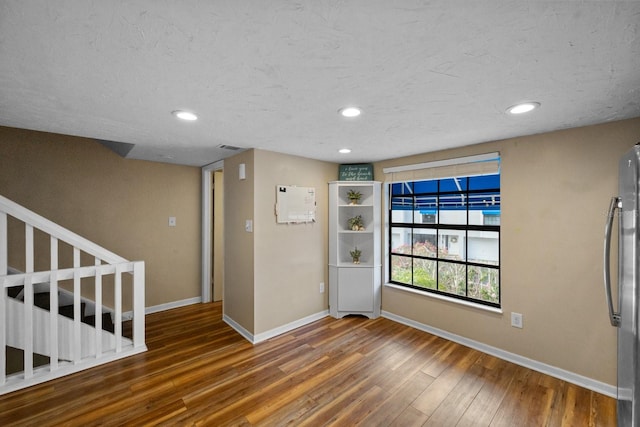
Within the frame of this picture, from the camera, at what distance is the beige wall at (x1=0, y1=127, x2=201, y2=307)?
294 cm

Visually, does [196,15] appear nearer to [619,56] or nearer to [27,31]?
[27,31]

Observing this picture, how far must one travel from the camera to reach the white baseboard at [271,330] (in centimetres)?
292

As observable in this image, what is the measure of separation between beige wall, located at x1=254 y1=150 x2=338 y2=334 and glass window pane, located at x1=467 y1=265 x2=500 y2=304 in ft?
5.80

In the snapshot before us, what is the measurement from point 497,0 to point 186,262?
4.43 m

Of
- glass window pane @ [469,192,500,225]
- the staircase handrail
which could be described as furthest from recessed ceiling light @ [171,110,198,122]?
glass window pane @ [469,192,500,225]

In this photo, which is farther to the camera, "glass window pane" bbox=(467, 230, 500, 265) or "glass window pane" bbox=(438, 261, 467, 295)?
"glass window pane" bbox=(438, 261, 467, 295)

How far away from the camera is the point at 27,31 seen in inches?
39.7

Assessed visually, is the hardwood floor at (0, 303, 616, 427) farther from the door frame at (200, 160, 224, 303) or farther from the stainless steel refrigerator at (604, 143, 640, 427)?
the door frame at (200, 160, 224, 303)

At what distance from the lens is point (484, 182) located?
286 centimetres

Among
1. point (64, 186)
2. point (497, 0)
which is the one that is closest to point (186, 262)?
point (64, 186)

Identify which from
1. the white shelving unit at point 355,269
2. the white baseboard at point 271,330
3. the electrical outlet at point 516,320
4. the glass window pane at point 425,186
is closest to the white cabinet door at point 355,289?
the white shelving unit at point 355,269

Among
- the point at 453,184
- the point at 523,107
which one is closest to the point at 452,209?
the point at 453,184

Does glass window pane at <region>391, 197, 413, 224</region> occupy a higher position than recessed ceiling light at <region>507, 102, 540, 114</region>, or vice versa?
recessed ceiling light at <region>507, 102, 540, 114</region>

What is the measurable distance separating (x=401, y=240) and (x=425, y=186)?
0.80 metres
